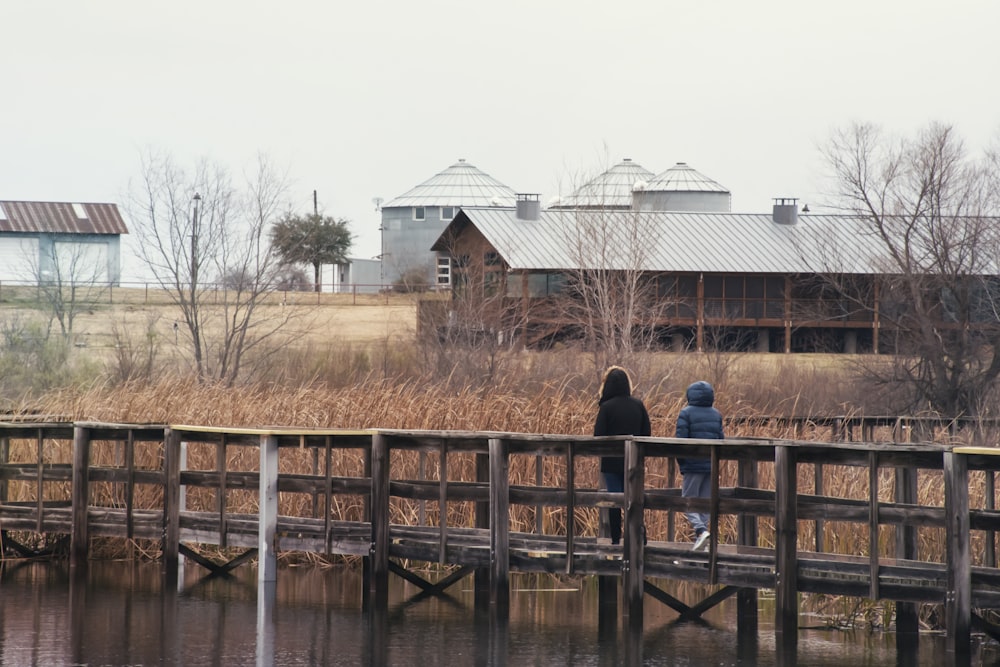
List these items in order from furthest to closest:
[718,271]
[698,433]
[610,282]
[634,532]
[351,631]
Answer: [718,271] → [610,282] → [698,433] → [351,631] → [634,532]

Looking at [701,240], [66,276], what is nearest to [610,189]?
[701,240]

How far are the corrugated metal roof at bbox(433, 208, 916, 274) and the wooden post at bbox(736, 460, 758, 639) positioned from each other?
3037cm

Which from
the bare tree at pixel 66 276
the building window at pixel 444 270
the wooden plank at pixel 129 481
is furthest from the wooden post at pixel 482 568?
the building window at pixel 444 270

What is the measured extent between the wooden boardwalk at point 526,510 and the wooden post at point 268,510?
0.02m

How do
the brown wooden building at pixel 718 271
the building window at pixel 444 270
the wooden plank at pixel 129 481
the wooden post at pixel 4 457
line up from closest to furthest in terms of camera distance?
the wooden plank at pixel 129 481
the wooden post at pixel 4 457
the brown wooden building at pixel 718 271
the building window at pixel 444 270

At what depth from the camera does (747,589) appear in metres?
15.4

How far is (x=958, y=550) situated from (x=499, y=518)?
4.63 m

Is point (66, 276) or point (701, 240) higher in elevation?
point (701, 240)

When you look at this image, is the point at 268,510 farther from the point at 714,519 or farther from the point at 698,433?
the point at 714,519

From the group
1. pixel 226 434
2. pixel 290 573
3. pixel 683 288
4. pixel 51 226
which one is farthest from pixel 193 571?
Result: pixel 51 226

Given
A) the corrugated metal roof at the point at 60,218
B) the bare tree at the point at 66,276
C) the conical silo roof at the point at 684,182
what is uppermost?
the conical silo roof at the point at 684,182

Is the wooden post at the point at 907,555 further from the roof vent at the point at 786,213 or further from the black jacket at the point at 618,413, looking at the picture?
the roof vent at the point at 786,213

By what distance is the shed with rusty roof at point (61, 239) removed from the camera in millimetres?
69125

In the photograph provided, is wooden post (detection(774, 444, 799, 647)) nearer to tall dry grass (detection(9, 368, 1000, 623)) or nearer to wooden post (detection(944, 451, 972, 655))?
wooden post (detection(944, 451, 972, 655))
